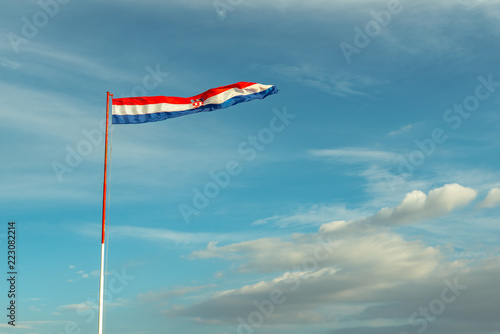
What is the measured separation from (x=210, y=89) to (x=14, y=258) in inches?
1028

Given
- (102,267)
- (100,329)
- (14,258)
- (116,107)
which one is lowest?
(100,329)

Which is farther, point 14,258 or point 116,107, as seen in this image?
point 14,258

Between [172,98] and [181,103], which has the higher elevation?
[172,98]

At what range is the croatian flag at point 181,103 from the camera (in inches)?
1995

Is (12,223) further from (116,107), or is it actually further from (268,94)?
(268,94)

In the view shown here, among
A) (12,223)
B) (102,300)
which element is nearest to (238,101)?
(102,300)

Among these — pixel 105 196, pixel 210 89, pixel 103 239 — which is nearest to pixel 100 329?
pixel 103 239

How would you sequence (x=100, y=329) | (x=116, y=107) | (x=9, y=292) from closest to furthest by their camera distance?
(x=100, y=329), (x=116, y=107), (x=9, y=292)

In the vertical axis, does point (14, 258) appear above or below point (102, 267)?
above

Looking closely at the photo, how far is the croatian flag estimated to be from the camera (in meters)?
50.7

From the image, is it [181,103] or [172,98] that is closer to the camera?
[172,98]

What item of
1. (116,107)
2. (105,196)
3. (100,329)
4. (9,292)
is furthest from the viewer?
(9,292)

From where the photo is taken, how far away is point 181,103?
173 feet

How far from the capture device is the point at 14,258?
56938 millimetres
